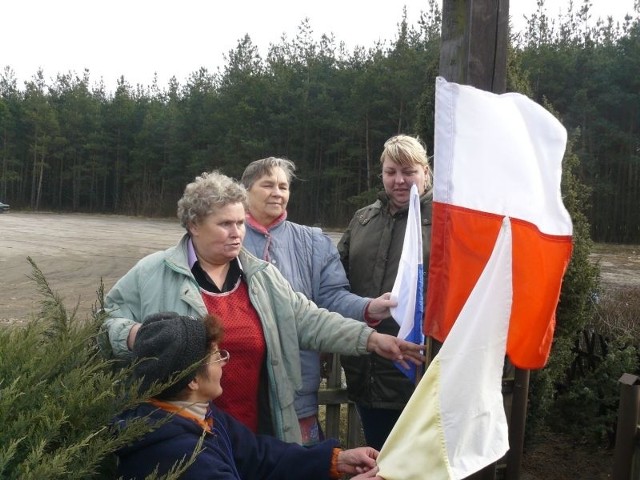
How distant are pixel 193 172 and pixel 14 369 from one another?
138 feet

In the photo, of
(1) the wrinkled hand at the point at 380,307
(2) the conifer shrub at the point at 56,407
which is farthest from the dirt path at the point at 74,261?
(2) the conifer shrub at the point at 56,407

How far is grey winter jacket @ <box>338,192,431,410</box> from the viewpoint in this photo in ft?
9.89

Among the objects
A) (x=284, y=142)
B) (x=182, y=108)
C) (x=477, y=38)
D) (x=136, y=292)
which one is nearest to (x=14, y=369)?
(x=136, y=292)

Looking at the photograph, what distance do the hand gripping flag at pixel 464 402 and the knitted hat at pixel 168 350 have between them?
2.15 ft

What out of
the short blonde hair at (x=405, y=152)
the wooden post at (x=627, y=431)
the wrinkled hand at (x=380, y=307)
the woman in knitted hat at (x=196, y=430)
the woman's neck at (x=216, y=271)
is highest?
the short blonde hair at (x=405, y=152)

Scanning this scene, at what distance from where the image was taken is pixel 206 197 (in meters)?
2.50

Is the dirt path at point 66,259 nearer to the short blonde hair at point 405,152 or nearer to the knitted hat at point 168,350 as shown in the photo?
the short blonde hair at point 405,152

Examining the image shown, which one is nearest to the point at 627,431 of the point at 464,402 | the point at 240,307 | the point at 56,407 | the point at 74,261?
the point at 464,402

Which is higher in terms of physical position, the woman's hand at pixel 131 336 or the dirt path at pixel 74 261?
the woman's hand at pixel 131 336

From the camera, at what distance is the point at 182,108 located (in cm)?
4622

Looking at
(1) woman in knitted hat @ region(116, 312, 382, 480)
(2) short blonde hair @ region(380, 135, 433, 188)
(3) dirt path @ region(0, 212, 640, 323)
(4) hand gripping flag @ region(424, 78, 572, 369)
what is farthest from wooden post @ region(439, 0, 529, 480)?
(3) dirt path @ region(0, 212, 640, 323)

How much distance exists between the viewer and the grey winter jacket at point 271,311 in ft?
7.88

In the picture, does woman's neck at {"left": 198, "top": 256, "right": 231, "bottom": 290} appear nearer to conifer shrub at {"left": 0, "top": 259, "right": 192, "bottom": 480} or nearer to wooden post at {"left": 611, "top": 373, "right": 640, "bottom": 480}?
Result: conifer shrub at {"left": 0, "top": 259, "right": 192, "bottom": 480}

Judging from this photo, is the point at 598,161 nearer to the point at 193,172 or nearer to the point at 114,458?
the point at 193,172
